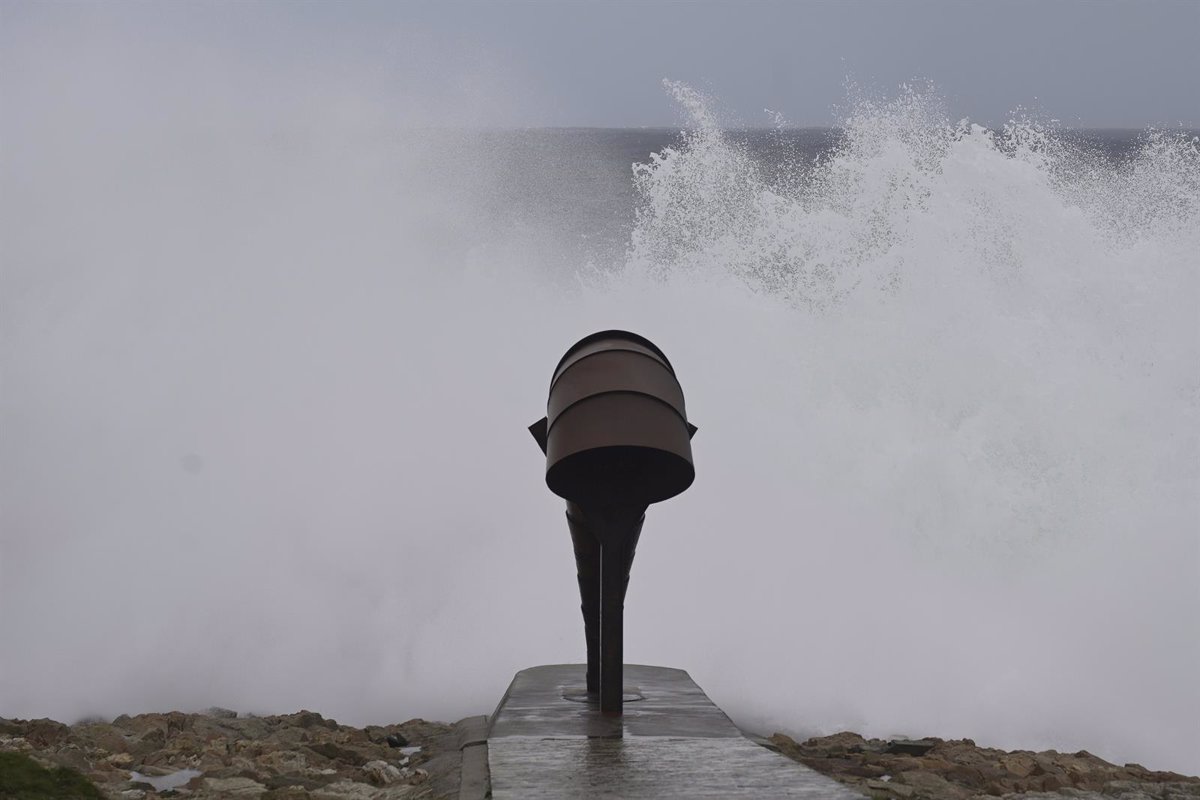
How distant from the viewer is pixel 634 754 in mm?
4316

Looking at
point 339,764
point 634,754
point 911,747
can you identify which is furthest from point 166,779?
point 911,747

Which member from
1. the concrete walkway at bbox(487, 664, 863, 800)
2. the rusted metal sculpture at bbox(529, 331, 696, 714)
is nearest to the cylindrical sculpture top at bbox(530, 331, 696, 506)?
the rusted metal sculpture at bbox(529, 331, 696, 714)

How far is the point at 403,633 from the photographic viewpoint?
344 inches

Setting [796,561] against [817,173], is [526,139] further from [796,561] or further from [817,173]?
[796,561]

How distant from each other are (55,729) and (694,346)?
979cm

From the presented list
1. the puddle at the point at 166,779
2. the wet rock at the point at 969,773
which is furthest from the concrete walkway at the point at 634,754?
the puddle at the point at 166,779

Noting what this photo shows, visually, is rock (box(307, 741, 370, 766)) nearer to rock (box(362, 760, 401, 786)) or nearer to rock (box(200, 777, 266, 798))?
rock (box(362, 760, 401, 786))

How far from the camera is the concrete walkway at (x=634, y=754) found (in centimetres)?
368

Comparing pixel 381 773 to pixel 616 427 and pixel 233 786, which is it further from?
pixel 616 427

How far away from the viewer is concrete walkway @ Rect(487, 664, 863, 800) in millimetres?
3680

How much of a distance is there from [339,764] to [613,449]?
1.97 meters

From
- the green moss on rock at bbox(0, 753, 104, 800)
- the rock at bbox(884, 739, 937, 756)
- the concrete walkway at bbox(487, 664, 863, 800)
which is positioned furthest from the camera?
the rock at bbox(884, 739, 937, 756)

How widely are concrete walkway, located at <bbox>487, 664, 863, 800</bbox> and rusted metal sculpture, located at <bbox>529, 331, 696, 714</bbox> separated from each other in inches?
13.1

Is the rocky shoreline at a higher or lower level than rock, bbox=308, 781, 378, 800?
higher
